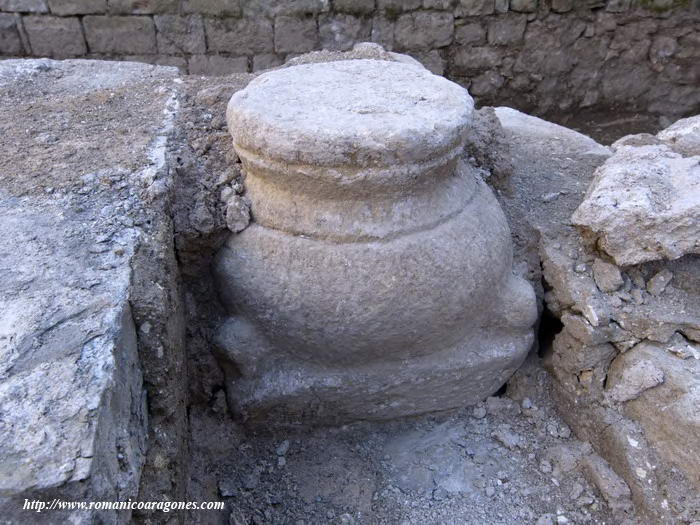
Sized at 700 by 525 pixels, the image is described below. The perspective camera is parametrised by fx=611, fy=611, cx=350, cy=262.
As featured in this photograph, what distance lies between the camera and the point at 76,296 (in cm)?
145

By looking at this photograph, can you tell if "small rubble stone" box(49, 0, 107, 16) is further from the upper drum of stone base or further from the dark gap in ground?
the dark gap in ground

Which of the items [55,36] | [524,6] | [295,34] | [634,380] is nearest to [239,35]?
[295,34]

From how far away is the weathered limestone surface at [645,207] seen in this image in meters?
1.91

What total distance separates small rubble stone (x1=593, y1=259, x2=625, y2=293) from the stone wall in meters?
3.81

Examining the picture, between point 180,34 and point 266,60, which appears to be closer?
point 180,34

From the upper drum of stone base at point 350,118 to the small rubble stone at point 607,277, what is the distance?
68 centimetres

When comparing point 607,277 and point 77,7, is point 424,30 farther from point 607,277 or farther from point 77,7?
point 607,277

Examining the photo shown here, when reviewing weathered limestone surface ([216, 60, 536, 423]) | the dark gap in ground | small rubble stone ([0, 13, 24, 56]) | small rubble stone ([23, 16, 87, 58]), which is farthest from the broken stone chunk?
small rubble stone ([0, 13, 24, 56])

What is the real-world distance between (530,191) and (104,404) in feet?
6.25

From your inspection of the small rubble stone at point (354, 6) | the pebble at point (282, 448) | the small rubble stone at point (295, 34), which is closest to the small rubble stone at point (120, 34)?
the small rubble stone at point (295, 34)

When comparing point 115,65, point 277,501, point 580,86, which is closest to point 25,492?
point 277,501

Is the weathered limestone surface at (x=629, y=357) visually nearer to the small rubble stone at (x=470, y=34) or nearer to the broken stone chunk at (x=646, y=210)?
the broken stone chunk at (x=646, y=210)

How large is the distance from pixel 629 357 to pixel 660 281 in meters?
0.27

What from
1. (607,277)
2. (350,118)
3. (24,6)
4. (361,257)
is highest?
(350,118)
